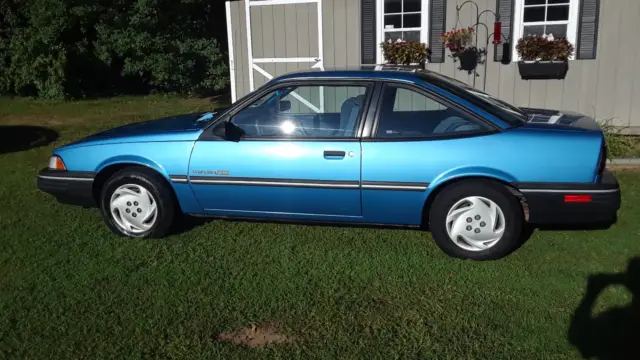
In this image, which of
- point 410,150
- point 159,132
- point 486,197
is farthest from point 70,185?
point 486,197

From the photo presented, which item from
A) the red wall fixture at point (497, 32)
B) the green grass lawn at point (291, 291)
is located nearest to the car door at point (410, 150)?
the green grass lawn at point (291, 291)

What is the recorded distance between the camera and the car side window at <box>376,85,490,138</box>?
4598 mm

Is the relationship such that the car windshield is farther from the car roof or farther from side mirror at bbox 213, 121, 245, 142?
side mirror at bbox 213, 121, 245, 142

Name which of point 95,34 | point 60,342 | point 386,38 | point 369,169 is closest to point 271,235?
point 369,169

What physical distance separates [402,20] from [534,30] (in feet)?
6.29

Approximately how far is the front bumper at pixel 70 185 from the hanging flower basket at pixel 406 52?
5326mm

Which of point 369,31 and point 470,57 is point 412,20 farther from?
point 470,57

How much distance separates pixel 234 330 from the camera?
367 centimetres

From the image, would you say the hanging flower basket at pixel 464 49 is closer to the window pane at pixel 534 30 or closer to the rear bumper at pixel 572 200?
the window pane at pixel 534 30

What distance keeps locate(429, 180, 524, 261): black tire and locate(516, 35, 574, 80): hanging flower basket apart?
471 centimetres

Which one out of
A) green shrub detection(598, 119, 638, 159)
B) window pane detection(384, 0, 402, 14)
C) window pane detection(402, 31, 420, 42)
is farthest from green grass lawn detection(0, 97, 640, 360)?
window pane detection(384, 0, 402, 14)

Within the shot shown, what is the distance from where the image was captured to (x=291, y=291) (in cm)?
416

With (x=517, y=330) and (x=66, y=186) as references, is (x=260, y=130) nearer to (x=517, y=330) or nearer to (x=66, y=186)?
(x=66, y=186)

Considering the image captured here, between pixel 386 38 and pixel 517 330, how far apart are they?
6671mm
